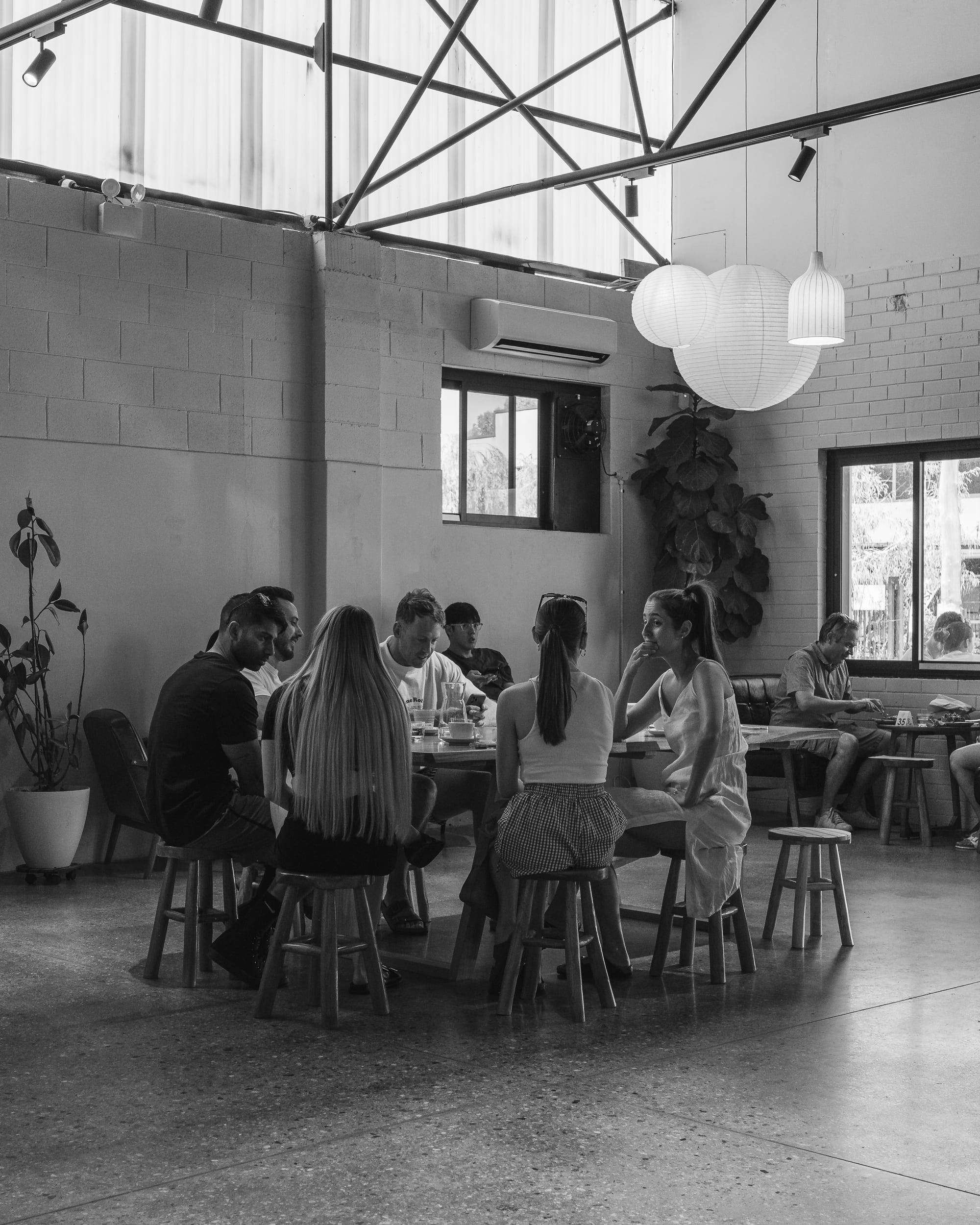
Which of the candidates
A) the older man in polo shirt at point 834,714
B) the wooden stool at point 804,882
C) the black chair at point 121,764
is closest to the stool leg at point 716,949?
the wooden stool at point 804,882

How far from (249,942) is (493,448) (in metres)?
5.00

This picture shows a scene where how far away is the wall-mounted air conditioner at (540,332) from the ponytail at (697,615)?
4.17 metres

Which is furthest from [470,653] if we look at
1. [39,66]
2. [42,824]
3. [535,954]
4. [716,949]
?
[535,954]

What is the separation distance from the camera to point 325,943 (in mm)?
4254

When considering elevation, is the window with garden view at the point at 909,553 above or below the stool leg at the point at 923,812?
above

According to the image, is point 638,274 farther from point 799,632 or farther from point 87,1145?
point 87,1145

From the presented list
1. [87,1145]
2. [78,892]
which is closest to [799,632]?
[78,892]

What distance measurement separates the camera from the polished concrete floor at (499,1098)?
296 cm

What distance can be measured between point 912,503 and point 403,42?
4.28 m

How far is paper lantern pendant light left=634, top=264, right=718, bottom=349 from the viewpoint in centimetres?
711

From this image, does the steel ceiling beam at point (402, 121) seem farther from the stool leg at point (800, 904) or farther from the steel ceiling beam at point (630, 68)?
the stool leg at point (800, 904)

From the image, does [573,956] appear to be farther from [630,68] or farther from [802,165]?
[630,68]

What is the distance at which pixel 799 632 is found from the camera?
972cm

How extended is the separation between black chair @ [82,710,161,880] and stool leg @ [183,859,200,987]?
82.0 inches
